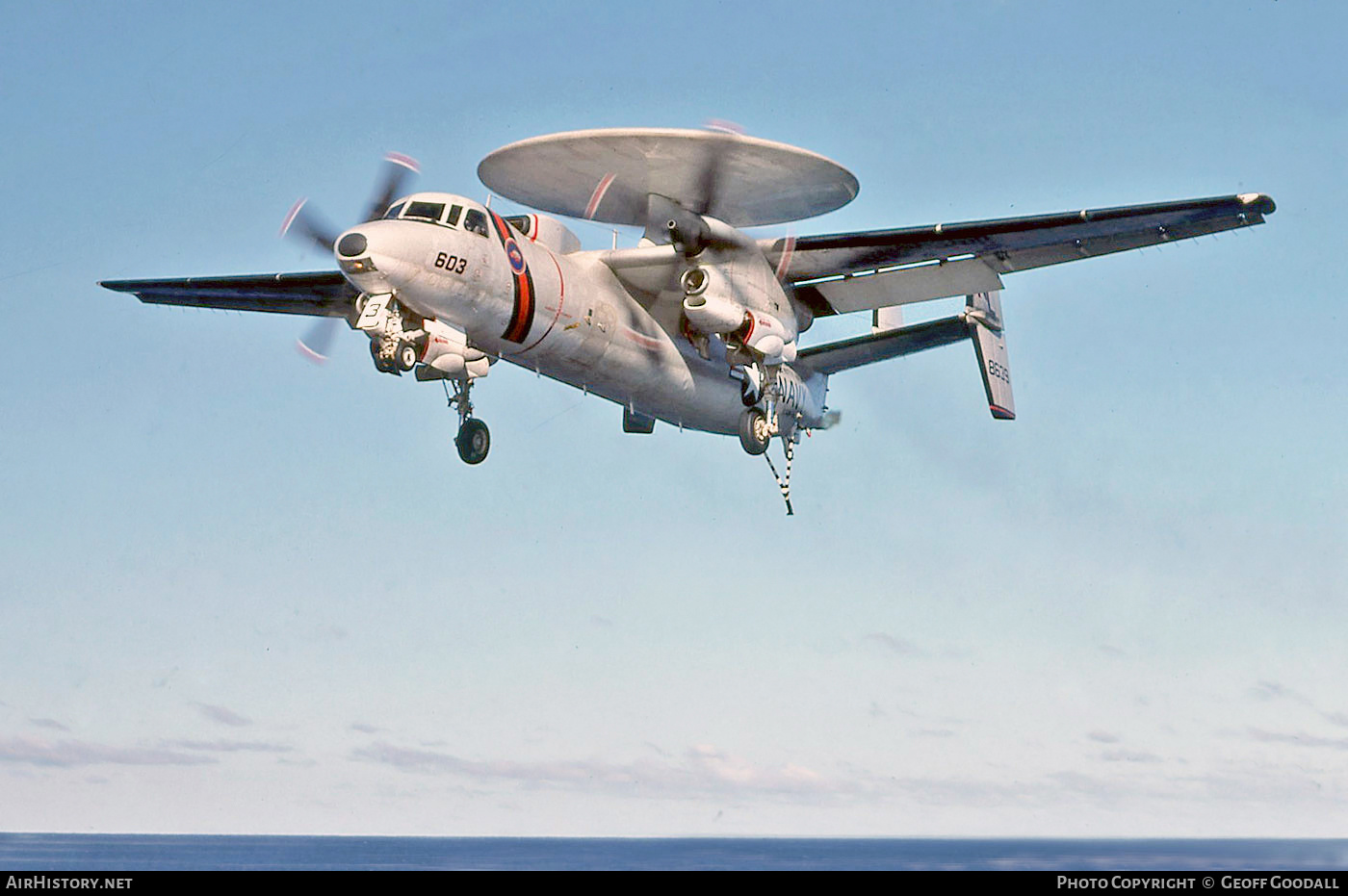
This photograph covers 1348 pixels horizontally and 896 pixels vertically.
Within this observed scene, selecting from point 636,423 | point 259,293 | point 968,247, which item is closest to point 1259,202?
point 968,247

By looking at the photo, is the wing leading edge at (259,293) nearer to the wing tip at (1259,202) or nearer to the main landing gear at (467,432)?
the main landing gear at (467,432)

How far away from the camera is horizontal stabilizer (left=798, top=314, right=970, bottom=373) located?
82.7ft

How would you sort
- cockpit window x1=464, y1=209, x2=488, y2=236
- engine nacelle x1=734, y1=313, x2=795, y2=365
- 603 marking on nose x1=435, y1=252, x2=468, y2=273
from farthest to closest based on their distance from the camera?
engine nacelle x1=734, y1=313, x2=795, y2=365 < cockpit window x1=464, y1=209, x2=488, y2=236 < 603 marking on nose x1=435, y1=252, x2=468, y2=273

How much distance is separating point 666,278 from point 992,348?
23.1 feet

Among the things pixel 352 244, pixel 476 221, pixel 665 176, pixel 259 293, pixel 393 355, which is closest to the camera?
pixel 352 244

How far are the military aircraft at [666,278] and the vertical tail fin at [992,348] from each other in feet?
0.14

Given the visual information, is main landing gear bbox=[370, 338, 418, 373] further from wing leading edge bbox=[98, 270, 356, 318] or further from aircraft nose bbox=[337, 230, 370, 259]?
wing leading edge bbox=[98, 270, 356, 318]

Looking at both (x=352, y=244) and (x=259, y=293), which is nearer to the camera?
(x=352, y=244)

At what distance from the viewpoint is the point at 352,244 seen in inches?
711

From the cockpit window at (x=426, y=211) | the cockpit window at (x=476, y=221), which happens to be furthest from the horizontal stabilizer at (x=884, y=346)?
the cockpit window at (x=426, y=211)

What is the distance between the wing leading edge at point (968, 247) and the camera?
21.3m

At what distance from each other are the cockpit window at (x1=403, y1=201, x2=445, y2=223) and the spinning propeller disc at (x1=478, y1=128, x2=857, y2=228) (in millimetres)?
2277

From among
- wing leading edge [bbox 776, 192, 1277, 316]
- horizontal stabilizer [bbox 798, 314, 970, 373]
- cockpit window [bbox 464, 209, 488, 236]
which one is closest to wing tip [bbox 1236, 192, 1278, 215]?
wing leading edge [bbox 776, 192, 1277, 316]

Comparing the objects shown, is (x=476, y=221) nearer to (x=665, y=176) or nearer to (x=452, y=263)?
(x=452, y=263)
